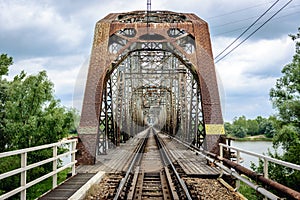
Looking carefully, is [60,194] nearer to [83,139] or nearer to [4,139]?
[83,139]

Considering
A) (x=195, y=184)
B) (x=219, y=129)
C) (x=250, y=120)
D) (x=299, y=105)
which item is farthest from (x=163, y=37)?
(x=250, y=120)

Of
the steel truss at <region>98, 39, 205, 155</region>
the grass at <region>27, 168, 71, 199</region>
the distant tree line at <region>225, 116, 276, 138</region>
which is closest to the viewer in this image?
the steel truss at <region>98, 39, 205, 155</region>

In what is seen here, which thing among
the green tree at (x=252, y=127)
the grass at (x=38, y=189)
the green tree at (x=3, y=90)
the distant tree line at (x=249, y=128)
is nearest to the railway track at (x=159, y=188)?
the grass at (x=38, y=189)

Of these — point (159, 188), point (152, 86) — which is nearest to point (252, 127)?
point (152, 86)

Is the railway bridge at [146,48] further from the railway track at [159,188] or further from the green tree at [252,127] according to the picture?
the green tree at [252,127]

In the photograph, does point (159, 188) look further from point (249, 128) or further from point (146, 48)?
point (249, 128)

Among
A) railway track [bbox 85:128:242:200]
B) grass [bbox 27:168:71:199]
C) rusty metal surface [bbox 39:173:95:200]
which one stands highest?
rusty metal surface [bbox 39:173:95:200]

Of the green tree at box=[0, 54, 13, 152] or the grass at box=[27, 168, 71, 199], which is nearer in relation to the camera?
the grass at box=[27, 168, 71, 199]

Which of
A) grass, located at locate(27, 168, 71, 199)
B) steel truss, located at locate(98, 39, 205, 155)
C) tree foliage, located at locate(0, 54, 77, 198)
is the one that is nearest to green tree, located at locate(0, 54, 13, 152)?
tree foliage, located at locate(0, 54, 77, 198)

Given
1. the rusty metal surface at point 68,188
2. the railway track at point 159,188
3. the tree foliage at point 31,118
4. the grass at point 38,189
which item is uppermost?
the tree foliage at point 31,118

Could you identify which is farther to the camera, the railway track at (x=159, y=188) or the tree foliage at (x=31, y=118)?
the tree foliage at (x=31, y=118)

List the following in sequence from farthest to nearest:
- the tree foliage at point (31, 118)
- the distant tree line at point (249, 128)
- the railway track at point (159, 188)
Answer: the distant tree line at point (249, 128), the tree foliage at point (31, 118), the railway track at point (159, 188)

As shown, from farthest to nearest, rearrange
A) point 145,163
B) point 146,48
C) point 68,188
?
point 146,48
point 145,163
point 68,188

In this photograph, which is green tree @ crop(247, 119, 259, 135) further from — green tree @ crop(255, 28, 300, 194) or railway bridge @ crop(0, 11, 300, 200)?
railway bridge @ crop(0, 11, 300, 200)
